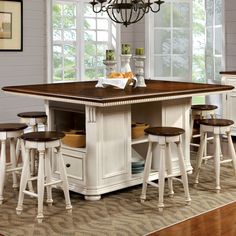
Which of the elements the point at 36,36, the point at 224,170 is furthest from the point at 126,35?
the point at 224,170

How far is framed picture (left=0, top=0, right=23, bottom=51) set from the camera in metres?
6.90

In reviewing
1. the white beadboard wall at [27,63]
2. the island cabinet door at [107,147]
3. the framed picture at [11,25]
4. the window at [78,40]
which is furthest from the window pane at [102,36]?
the island cabinet door at [107,147]

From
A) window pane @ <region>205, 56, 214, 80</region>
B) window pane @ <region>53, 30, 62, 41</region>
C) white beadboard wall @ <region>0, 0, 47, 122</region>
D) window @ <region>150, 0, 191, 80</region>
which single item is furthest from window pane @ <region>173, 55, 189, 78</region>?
white beadboard wall @ <region>0, 0, 47, 122</region>

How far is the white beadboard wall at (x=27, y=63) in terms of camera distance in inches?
275

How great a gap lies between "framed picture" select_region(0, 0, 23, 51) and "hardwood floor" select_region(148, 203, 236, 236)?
4211 millimetres

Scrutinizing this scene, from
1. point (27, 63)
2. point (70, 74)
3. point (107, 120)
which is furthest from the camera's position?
point (70, 74)

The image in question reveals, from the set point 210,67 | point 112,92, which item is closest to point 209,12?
point 210,67

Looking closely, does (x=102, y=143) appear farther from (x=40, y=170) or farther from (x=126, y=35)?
(x=126, y=35)

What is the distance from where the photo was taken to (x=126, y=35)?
8484mm

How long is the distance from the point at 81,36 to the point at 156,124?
140 inches

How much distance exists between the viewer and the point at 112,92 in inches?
166

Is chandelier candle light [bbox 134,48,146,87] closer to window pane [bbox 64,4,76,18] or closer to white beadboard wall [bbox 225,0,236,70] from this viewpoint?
window pane [bbox 64,4,76,18]

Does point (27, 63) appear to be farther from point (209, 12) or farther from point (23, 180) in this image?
point (23, 180)

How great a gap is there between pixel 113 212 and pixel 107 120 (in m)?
0.78
